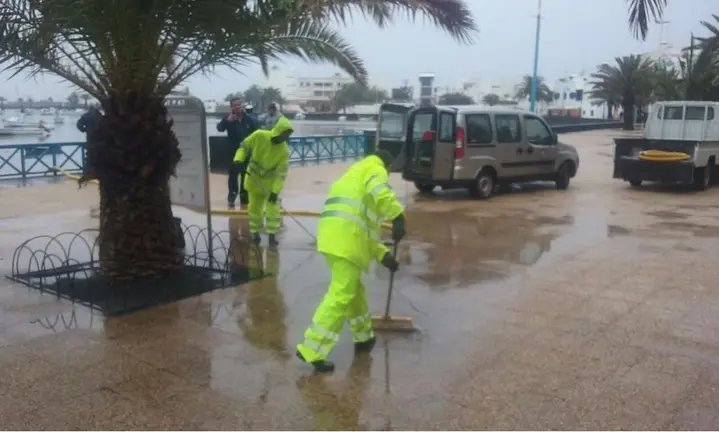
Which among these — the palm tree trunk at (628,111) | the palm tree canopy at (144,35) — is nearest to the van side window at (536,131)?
the palm tree canopy at (144,35)

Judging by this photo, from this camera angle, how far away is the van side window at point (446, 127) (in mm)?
12938

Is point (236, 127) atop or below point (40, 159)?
atop

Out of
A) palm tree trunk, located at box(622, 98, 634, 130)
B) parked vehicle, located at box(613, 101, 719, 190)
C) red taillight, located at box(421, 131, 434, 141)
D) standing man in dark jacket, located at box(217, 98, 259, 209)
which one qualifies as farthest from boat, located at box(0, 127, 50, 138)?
palm tree trunk, located at box(622, 98, 634, 130)

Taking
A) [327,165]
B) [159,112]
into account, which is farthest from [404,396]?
[327,165]

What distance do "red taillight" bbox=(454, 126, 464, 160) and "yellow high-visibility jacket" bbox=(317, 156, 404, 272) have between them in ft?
26.4

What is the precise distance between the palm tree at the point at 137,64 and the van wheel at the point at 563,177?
30.0 ft

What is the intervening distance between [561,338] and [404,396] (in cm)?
170

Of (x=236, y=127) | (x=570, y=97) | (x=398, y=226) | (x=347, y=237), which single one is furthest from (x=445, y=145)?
(x=570, y=97)

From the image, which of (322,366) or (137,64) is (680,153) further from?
(322,366)

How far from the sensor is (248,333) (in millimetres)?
5672

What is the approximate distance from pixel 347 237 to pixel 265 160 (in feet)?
13.3

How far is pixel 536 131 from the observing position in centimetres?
1451

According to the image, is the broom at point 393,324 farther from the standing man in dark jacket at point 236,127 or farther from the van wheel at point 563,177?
the van wheel at point 563,177

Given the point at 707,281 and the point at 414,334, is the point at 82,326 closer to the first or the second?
the point at 414,334
